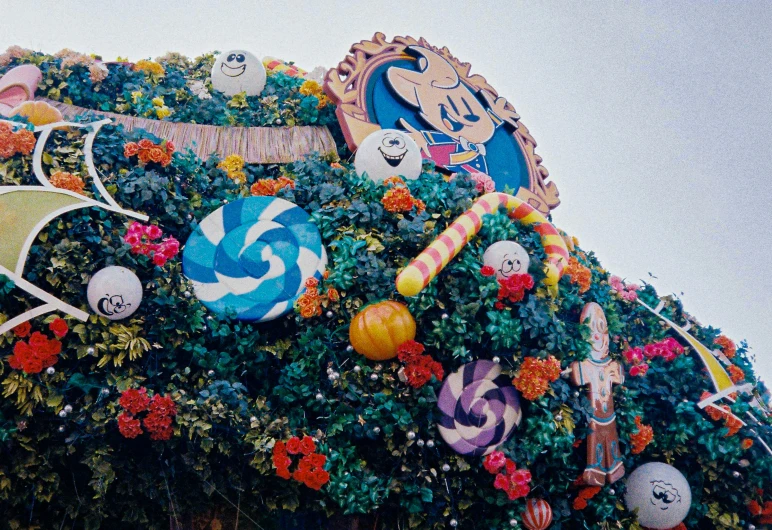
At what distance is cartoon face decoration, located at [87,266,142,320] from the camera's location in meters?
6.67

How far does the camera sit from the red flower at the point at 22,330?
6414 millimetres

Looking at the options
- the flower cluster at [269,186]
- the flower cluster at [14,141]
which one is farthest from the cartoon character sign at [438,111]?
the flower cluster at [14,141]

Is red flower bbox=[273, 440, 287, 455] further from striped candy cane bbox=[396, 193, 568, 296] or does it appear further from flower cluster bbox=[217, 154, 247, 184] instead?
flower cluster bbox=[217, 154, 247, 184]

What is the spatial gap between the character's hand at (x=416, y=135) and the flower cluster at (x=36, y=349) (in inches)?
189

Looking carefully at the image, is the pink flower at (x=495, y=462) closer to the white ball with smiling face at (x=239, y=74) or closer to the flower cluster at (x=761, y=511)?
the flower cluster at (x=761, y=511)

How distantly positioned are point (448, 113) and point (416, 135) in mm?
805

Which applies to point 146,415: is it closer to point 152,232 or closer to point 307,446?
point 307,446

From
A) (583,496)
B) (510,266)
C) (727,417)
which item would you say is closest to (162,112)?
(510,266)

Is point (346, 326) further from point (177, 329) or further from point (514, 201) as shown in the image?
point (514, 201)

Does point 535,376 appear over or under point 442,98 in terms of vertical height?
under

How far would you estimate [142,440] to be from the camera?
691 cm

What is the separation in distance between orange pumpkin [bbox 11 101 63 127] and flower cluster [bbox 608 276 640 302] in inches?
264

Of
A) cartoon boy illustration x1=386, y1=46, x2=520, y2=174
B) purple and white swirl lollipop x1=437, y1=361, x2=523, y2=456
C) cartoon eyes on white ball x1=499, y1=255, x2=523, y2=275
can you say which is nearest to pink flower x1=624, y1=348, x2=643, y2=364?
purple and white swirl lollipop x1=437, y1=361, x2=523, y2=456

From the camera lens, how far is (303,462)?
6.77m
